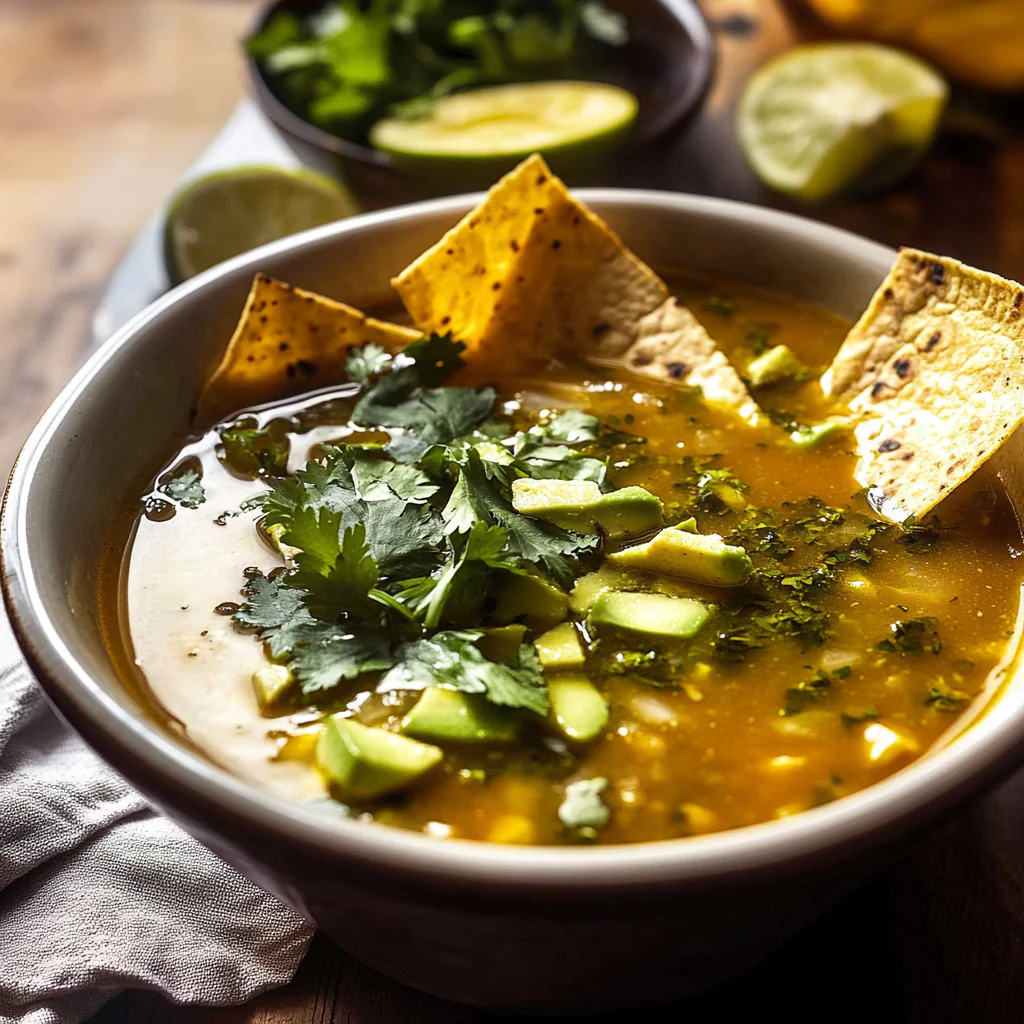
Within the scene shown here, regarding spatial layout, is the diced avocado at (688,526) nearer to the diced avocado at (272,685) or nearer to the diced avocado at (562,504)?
the diced avocado at (562,504)

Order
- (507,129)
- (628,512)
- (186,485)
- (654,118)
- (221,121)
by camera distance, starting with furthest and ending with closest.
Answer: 1. (221,121)
2. (654,118)
3. (507,129)
4. (186,485)
5. (628,512)

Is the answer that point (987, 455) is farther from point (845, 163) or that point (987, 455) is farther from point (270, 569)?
point (845, 163)

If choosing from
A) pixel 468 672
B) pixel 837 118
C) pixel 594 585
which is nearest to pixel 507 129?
pixel 837 118

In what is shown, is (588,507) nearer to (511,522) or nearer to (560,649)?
(511,522)

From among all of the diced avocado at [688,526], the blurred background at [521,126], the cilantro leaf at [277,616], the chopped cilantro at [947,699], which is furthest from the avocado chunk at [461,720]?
the blurred background at [521,126]

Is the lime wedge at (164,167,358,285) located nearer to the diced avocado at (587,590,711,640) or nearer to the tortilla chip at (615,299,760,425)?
the tortilla chip at (615,299,760,425)

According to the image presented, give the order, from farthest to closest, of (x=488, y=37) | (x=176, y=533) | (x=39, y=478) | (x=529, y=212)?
1. (x=488, y=37)
2. (x=529, y=212)
3. (x=176, y=533)
4. (x=39, y=478)

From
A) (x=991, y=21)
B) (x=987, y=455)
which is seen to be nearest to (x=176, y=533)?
(x=987, y=455)
